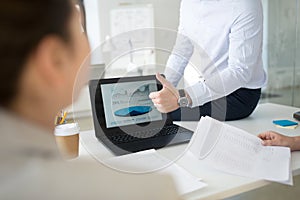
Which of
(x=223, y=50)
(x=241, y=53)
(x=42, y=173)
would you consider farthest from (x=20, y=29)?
(x=223, y=50)

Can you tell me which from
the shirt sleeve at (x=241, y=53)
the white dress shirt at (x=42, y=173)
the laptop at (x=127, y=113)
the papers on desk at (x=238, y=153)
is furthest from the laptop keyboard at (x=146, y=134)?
the white dress shirt at (x=42, y=173)

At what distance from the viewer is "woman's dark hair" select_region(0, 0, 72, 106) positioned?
0.23m

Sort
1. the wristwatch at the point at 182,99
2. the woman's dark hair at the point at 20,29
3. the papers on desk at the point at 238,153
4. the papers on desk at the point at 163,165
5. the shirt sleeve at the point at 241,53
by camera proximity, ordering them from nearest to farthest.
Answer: the woman's dark hair at the point at 20,29
the papers on desk at the point at 163,165
the papers on desk at the point at 238,153
the wristwatch at the point at 182,99
the shirt sleeve at the point at 241,53

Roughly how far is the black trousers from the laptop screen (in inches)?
5.6

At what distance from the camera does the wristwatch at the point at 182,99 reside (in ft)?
3.61

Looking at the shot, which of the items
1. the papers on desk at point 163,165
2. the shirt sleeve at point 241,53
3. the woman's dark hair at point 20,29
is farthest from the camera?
the shirt sleeve at point 241,53

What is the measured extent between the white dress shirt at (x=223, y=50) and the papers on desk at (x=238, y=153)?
8.7 inches

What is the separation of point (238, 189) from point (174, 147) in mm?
291

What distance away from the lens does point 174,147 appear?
36.8 inches

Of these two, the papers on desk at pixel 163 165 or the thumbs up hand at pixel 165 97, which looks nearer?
the papers on desk at pixel 163 165

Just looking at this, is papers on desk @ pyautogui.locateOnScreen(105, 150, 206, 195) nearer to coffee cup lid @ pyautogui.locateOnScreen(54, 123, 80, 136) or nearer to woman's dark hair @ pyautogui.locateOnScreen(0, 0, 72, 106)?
coffee cup lid @ pyautogui.locateOnScreen(54, 123, 80, 136)

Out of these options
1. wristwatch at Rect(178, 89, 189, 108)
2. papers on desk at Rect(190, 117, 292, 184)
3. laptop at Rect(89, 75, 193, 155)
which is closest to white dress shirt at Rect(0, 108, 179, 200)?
A: papers on desk at Rect(190, 117, 292, 184)

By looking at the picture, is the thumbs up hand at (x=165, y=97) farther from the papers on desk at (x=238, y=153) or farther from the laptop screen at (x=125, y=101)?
the papers on desk at (x=238, y=153)

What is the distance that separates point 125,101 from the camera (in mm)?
1023
